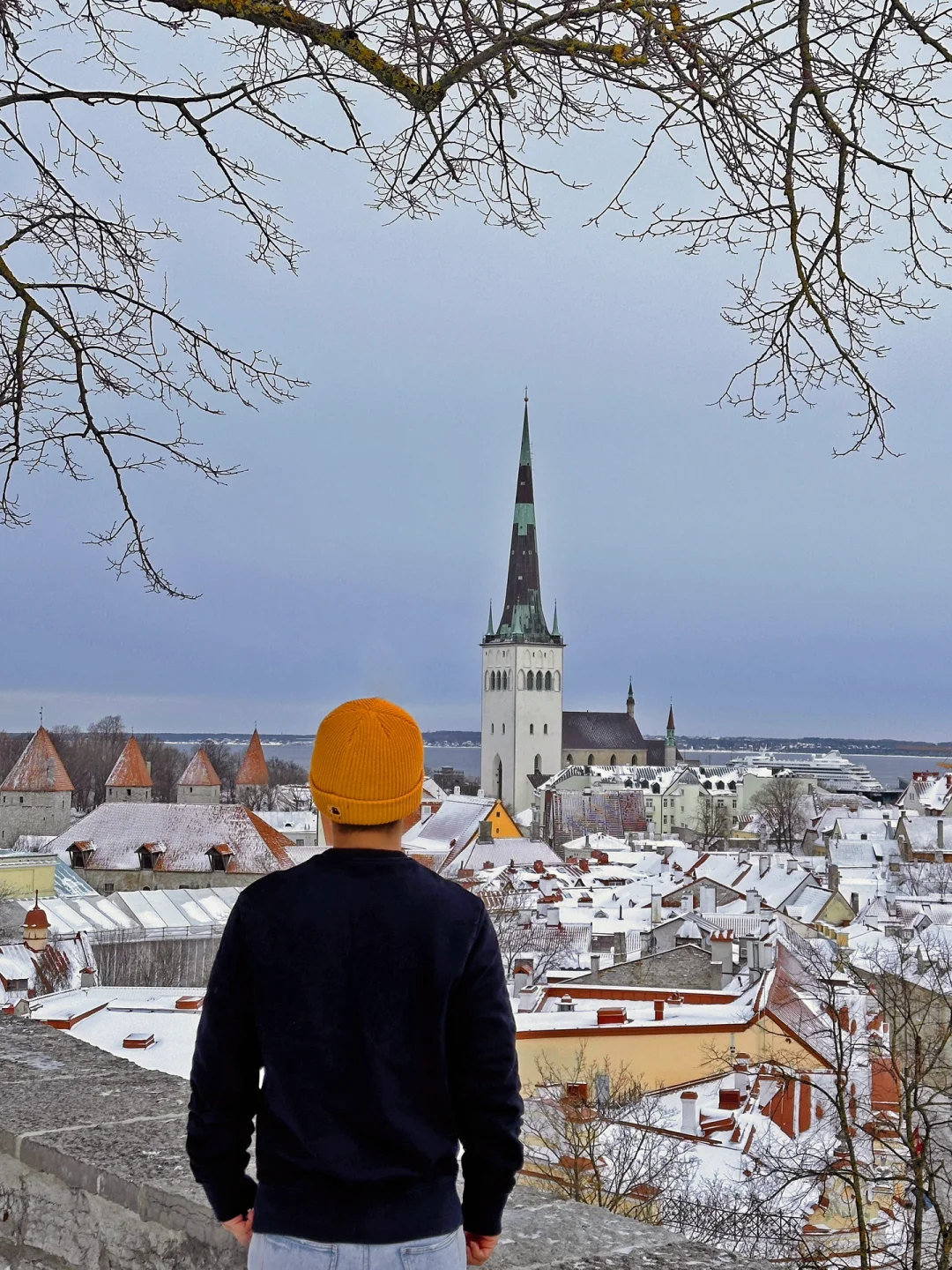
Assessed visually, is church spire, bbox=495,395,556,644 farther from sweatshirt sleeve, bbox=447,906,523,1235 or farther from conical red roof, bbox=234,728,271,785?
sweatshirt sleeve, bbox=447,906,523,1235

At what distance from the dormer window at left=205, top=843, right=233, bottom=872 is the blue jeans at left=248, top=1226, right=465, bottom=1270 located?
34.1 m

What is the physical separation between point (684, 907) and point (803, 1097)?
20.6 meters

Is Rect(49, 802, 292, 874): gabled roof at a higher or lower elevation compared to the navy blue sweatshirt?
lower

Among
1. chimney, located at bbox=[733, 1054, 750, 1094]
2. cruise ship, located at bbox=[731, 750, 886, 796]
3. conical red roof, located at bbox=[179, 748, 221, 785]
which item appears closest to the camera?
chimney, located at bbox=[733, 1054, 750, 1094]

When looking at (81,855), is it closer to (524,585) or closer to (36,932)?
(36,932)

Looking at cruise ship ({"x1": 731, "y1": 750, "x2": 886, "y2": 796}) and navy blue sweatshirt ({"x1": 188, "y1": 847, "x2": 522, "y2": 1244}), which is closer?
navy blue sweatshirt ({"x1": 188, "y1": 847, "x2": 522, "y2": 1244})

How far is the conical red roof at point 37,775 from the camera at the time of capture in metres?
41.8

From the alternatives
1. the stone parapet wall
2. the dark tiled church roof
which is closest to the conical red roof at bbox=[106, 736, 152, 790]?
the stone parapet wall

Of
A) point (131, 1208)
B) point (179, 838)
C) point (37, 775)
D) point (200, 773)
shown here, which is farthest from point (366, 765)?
point (200, 773)

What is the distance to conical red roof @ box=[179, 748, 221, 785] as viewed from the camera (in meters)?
49.2

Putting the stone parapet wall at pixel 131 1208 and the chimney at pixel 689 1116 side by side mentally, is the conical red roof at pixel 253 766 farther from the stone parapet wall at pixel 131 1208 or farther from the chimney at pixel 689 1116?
the stone parapet wall at pixel 131 1208

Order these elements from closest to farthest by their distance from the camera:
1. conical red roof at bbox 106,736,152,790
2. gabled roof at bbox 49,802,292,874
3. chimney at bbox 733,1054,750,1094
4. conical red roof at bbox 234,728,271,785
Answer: chimney at bbox 733,1054,750,1094 → gabled roof at bbox 49,802,292,874 → conical red roof at bbox 106,736,152,790 → conical red roof at bbox 234,728,271,785

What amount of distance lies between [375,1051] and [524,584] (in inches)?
3706

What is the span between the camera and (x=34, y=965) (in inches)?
655
